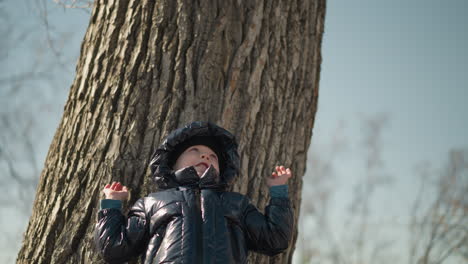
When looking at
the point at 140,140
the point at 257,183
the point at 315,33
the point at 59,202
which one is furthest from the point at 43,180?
the point at 315,33

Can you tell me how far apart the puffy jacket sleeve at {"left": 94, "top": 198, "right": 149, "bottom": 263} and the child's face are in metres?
0.39

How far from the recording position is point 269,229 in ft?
8.30

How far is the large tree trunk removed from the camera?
112 inches

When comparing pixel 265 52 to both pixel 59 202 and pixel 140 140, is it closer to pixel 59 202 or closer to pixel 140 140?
pixel 140 140

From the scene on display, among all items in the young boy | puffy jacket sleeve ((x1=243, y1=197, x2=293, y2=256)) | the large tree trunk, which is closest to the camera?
the young boy

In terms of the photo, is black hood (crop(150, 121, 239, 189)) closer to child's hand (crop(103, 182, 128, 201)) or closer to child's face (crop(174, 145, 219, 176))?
child's face (crop(174, 145, 219, 176))

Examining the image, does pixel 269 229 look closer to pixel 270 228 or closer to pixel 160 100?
pixel 270 228

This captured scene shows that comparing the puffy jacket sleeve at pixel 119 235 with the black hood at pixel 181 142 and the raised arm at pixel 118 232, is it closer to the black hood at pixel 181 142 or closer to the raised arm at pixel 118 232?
the raised arm at pixel 118 232

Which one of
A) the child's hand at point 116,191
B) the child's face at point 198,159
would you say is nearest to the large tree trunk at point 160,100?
the child's hand at point 116,191

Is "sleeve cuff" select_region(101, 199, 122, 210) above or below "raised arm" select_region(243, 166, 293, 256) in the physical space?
above

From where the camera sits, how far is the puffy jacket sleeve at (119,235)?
241cm

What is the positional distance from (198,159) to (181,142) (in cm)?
16

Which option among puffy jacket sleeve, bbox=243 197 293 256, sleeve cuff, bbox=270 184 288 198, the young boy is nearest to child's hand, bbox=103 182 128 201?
the young boy

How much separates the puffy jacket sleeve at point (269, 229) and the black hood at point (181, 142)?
0.30 meters
